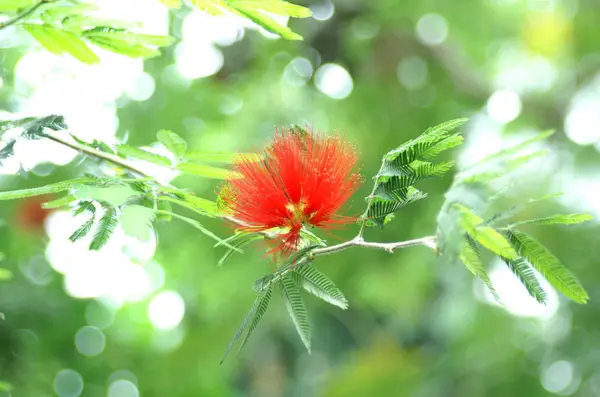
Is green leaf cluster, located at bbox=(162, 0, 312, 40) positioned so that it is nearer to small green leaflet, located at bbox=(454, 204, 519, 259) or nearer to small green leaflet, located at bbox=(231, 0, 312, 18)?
small green leaflet, located at bbox=(231, 0, 312, 18)

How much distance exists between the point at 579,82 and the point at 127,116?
2657 mm

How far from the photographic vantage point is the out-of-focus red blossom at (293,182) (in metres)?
1.10

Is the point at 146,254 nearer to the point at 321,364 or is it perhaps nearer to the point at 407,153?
the point at 321,364


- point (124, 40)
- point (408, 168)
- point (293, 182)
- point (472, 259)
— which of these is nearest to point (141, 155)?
point (124, 40)

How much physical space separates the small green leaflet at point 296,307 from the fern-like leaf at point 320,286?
0.05 feet

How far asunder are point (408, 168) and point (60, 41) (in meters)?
0.66

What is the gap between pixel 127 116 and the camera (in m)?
4.19

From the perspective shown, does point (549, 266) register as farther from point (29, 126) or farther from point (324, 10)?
point (324, 10)

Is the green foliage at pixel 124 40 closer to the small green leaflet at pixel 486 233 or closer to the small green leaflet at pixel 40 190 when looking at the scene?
the small green leaflet at pixel 40 190

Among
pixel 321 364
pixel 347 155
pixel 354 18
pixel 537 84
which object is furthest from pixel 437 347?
pixel 347 155

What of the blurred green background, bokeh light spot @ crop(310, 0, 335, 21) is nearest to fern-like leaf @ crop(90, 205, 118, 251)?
the blurred green background

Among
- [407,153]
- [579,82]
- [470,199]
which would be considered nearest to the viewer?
[470,199]

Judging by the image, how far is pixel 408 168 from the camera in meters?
1.05

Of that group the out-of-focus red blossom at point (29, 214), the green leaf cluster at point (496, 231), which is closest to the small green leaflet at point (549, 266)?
the green leaf cluster at point (496, 231)
